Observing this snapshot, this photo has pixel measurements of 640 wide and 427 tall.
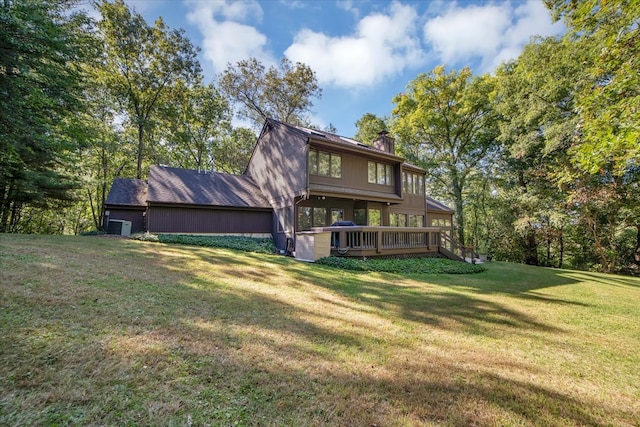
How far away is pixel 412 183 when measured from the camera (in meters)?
19.2

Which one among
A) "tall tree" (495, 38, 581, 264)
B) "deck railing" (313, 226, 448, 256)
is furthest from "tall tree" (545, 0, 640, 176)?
"tall tree" (495, 38, 581, 264)

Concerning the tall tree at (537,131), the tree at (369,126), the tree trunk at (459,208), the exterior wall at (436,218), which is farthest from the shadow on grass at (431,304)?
the tree at (369,126)

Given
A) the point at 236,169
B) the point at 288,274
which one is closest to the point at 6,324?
the point at 288,274

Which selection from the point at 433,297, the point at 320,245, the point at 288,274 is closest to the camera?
the point at 433,297

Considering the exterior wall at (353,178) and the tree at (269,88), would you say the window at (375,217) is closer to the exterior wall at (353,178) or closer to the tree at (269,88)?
the exterior wall at (353,178)

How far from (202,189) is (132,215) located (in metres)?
4.79

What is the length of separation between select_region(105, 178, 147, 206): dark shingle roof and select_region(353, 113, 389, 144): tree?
20.8 meters

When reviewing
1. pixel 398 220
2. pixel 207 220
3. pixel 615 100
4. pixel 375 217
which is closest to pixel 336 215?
pixel 375 217

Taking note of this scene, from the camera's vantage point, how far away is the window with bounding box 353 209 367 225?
16.1 metres

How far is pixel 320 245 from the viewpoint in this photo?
1118cm

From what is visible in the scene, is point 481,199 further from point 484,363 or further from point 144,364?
point 144,364

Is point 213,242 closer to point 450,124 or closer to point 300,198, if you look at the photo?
point 300,198

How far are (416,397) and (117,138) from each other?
28012mm

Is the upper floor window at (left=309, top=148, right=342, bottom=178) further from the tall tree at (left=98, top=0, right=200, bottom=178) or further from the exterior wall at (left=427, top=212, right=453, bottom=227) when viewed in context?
the tall tree at (left=98, top=0, right=200, bottom=178)
